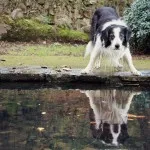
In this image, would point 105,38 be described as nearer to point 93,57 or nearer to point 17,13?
point 93,57

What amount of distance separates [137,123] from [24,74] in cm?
305

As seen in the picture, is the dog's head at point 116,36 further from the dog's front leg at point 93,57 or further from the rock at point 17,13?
the rock at point 17,13

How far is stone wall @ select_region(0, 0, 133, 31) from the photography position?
13.7m

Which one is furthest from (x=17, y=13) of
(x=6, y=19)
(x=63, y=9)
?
(x=63, y=9)

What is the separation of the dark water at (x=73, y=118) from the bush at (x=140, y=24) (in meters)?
3.47

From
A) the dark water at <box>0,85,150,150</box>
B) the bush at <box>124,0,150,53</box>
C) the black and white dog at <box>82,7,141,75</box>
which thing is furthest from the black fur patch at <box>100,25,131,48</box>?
the bush at <box>124,0,150,53</box>

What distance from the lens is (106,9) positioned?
9.86m

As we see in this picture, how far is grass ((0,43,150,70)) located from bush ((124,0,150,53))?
61cm

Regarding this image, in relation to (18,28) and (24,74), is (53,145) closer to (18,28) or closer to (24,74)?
(24,74)

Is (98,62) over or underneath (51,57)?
underneath

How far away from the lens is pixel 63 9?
13992 millimetres

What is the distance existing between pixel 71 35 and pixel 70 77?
17.3ft

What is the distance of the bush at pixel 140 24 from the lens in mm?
11102

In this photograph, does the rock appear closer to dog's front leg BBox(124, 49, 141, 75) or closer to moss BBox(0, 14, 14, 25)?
moss BBox(0, 14, 14, 25)
